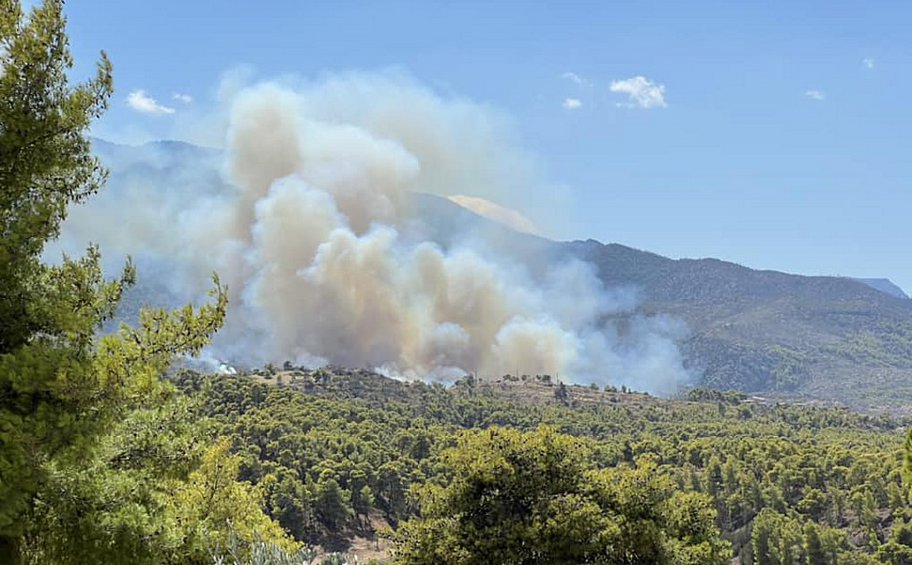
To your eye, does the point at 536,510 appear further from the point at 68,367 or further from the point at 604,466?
the point at 604,466

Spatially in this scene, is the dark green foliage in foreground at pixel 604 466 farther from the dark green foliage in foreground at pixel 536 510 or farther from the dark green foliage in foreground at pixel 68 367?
the dark green foliage in foreground at pixel 68 367

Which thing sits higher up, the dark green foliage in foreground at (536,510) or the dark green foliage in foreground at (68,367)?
the dark green foliage in foreground at (68,367)

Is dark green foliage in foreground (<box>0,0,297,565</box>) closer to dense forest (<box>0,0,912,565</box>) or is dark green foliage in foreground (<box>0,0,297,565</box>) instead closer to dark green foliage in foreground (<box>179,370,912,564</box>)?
dense forest (<box>0,0,912,565</box>)

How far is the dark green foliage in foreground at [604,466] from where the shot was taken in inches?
1786

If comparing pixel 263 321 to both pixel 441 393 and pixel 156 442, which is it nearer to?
pixel 441 393

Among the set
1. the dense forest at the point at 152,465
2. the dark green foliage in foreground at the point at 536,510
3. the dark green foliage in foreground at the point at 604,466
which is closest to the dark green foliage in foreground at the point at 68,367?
the dense forest at the point at 152,465

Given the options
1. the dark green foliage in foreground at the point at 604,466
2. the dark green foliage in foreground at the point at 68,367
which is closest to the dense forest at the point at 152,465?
the dark green foliage in foreground at the point at 68,367

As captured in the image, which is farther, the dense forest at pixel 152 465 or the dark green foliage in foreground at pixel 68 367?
the dense forest at pixel 152 465

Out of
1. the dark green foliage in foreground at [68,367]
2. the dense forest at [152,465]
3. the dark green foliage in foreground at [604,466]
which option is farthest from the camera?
the dark green foliage in foreground at [604,466]

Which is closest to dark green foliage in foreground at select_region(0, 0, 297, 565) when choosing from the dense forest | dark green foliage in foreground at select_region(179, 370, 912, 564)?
the dense forest

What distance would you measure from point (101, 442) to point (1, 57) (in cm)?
381

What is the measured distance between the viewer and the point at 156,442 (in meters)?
7.52

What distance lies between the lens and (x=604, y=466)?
61438 mm

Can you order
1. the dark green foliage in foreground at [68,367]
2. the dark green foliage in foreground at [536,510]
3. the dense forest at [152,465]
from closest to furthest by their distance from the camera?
1. the dark green foliage in foreground at [68,367]
2. the dense forest at [152,465]
3. the dark green foliage in foreground at [536,510]
